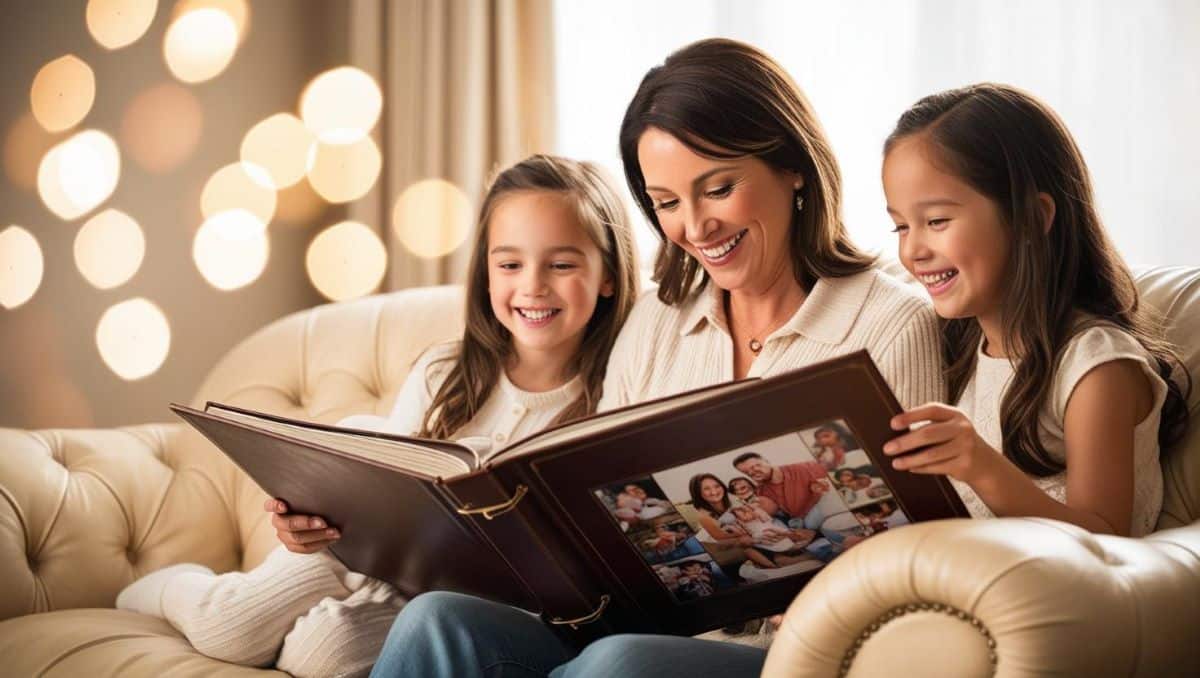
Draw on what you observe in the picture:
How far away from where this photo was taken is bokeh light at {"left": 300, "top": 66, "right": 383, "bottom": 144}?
3.10 metres

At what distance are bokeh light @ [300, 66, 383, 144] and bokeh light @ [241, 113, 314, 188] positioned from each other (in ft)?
0.12

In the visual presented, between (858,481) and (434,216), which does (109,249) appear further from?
(858,481)

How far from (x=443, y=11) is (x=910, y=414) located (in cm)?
214

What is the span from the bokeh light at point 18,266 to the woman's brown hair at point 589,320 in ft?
3.50

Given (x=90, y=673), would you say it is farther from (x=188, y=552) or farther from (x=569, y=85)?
(x=569, y=85)

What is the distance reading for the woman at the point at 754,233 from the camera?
1.59m

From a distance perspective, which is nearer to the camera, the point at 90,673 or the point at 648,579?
the point at 648,579

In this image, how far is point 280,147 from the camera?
3.04 metres

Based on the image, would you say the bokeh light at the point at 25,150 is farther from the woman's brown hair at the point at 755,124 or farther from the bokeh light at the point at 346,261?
the woman's brown hair at the point at 755,124

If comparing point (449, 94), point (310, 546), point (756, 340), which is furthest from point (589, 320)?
point (449, 94)

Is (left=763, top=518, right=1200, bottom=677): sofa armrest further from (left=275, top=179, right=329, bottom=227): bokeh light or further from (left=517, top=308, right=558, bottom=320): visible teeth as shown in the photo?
(left=275, top=179, right=329, bottom=227): bokeh light

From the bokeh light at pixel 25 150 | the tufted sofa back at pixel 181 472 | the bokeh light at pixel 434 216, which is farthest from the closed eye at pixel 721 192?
the bokeh light at pixel 25 150

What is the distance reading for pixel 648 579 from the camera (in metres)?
1.31

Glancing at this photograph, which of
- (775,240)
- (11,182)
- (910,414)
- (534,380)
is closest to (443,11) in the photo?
(11,182)
